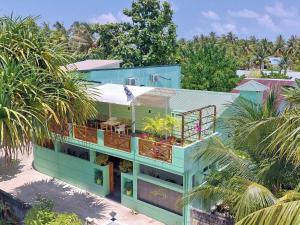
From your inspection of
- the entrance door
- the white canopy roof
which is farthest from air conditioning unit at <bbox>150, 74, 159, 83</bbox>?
the entrance door

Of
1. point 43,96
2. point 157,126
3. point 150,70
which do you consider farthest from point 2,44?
point 150,70

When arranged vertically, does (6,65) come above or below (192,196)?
above

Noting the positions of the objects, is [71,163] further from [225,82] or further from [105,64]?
[225,82]

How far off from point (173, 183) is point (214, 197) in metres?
5.73

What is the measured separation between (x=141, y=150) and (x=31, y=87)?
5.75 meters

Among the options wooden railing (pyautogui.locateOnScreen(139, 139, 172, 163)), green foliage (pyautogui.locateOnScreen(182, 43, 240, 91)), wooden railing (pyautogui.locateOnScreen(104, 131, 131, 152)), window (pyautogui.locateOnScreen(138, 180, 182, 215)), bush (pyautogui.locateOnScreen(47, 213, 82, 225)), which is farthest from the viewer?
green foliage (pyautogui.locateOnScreen(182, 43, 240, 91))

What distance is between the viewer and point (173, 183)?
51.4ft

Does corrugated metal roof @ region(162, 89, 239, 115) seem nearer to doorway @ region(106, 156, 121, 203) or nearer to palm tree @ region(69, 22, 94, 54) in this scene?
doorway @ region(106, 156, 121, 203)

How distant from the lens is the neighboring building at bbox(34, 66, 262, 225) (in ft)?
50.0

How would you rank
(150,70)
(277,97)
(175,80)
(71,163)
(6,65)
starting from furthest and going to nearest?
(175,80) → (150,70) → (71,163) → (6,65) → (277,97)

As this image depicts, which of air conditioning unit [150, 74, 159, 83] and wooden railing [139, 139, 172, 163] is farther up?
air conditioning unit [150, 74, 159, 83]

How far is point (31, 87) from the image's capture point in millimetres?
12672

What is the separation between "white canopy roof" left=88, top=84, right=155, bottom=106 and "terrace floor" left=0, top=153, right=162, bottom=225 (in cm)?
519

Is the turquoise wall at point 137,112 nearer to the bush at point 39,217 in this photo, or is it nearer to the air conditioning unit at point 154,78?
the air conditioning unit at point 154,78
